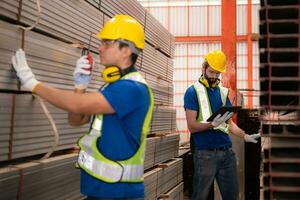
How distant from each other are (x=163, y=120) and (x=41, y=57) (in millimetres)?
2832

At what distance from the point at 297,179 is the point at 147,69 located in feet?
9.79

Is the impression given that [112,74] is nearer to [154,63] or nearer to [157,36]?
[154,63]

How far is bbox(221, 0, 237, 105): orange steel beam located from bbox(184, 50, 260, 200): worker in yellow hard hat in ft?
10.8

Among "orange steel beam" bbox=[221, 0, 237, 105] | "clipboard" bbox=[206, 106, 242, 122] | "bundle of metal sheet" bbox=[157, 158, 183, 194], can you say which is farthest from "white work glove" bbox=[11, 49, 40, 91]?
"orange steel beam" bbox=[221, 0, 237, 105]

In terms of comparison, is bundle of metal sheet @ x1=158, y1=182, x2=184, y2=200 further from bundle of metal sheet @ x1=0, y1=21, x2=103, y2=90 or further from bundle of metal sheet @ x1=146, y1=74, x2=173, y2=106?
bundle of metal sheet @ x1=0, y1=21, x2=103, y2=90

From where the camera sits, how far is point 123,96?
79.0 inches

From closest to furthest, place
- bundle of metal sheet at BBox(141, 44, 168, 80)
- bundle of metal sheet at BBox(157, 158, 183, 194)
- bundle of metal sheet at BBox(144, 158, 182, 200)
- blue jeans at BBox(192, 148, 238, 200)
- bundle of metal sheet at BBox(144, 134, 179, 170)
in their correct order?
blue jeans at BBox(192, 148, 238, 200) < bundle of metal sheet at BBox(144, 158, 182, 200) < bundle of metal sheet at BBox(144, 134, 179, 170) < bundle of metal sheet at BBox(141, 44, 168, 80) < bundle of metal sheet at BBox(157, 158, 183, 194)

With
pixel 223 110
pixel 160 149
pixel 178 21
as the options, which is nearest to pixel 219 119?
pixel 223 110

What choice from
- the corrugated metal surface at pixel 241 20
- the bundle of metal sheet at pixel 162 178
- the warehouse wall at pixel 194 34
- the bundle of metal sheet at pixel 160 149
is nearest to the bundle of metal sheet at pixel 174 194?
the bundle of metal sheet at pixel 162 178

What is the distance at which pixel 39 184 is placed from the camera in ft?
7.55

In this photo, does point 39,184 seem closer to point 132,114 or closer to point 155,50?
point 132,114

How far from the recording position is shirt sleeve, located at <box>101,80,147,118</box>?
6.53ft

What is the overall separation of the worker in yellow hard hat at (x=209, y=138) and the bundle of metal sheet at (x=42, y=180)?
1442 millimetres

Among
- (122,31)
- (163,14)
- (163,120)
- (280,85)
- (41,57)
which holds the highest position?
(163,14)
